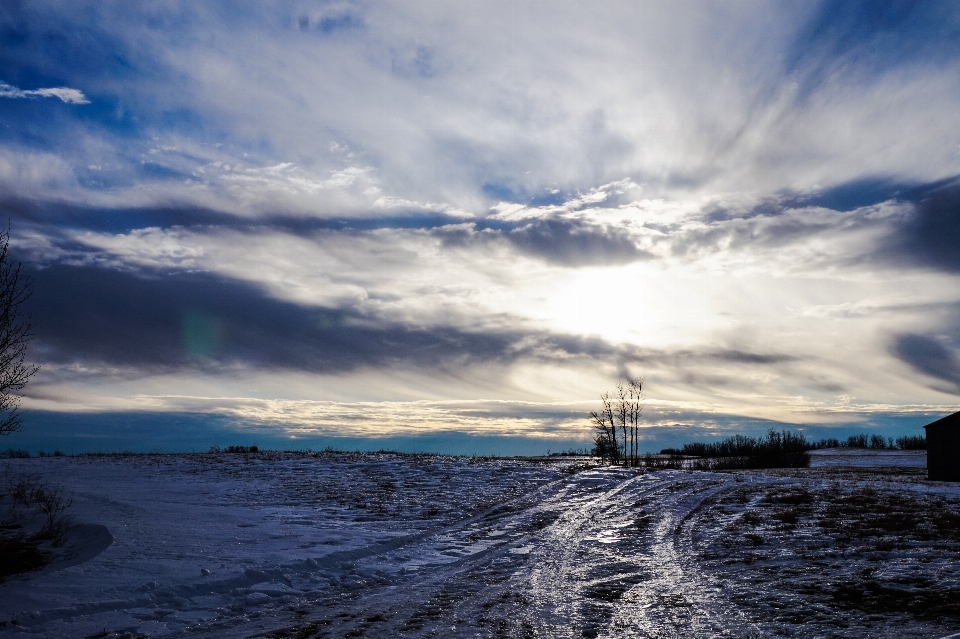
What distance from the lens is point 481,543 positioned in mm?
16016

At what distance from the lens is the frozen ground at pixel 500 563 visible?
9258mm

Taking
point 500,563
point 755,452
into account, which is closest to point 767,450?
point 755,452

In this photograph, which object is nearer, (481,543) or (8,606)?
(8,606)

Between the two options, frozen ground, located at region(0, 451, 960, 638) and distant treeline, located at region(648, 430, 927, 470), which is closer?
frozen ground, located at region(0, 451, 960, 638)

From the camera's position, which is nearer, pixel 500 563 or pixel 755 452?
pixel 500 563

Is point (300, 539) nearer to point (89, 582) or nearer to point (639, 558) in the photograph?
point (89, 582)

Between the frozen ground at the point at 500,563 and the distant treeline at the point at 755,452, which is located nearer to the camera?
the frozen ground at the point at 500,563

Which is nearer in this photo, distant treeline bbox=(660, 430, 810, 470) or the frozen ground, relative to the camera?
the frozen ground

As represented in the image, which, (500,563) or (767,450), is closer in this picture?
(500,563)

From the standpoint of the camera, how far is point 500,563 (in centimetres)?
1359

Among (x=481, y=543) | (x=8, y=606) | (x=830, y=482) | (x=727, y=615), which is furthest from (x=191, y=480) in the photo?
(x=830, y=482)

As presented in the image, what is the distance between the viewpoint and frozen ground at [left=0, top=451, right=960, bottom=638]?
30.4 ft

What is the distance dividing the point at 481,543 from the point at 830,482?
17.4 metres

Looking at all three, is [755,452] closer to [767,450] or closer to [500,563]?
[767,450]
